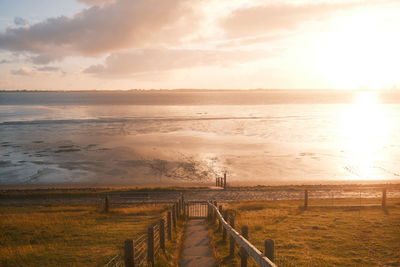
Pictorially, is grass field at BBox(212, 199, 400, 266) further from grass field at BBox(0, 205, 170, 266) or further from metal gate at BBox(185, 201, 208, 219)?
grass field at BBox(0, 205, 170, 266)

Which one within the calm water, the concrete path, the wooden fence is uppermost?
the wooden fence

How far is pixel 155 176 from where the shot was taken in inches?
1550

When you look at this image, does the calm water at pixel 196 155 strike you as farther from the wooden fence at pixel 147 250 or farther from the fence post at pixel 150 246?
the fence post at pixel 150 246

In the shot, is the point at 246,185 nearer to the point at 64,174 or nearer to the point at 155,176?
the point at 155,176

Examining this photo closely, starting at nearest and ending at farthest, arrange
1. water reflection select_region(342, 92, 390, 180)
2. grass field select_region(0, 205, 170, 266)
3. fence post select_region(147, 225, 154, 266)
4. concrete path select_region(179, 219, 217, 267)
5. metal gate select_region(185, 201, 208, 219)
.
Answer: fence post select_region(147, 225, 154, 266), concrete path select_region(179, 219, 217, 267), grass field select_region(0, 205, 170, 266), metal gate select_region(185, 201, 208, 219), water reflection select_region(342, 92, 390, 180)

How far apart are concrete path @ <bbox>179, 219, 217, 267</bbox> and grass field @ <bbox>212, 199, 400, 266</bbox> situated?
1.36ft

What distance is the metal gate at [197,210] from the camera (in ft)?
65.3

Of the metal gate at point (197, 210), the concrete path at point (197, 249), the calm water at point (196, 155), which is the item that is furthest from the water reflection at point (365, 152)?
the concrete path at point (197, 249)

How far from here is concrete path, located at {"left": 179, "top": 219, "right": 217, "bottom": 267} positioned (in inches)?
392

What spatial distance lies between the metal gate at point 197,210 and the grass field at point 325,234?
2.15m

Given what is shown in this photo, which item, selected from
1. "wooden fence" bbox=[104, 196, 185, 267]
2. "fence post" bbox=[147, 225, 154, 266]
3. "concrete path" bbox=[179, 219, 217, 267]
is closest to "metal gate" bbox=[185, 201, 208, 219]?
"concrete path" bbox=[179, 219, 217, 267]

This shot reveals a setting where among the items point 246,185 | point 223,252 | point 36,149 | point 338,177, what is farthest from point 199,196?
point 36,149

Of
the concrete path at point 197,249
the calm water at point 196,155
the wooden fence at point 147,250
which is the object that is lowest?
the calm water at point 196,155

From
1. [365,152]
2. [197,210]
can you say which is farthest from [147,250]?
[365,152]
